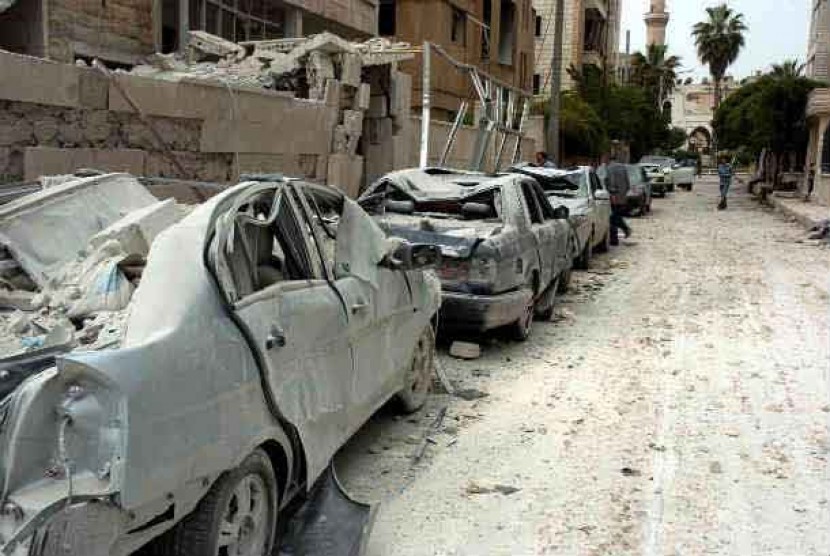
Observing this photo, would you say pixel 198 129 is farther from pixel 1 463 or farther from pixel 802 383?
pixel 1 463

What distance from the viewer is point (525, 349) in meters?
8.61

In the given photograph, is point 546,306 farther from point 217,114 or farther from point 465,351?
point 217,114

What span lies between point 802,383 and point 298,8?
18.3 meters

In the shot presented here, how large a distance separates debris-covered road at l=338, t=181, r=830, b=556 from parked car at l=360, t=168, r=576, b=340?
483 mm

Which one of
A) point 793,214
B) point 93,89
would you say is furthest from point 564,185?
point 793,214

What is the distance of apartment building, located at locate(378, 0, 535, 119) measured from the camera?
3353cm

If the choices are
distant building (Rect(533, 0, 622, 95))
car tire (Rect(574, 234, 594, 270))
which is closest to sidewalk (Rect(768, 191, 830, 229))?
car tire (Rect(574, 234, 594, 270))

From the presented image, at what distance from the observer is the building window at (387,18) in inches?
1355

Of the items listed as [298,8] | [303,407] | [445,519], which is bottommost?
[445,519]

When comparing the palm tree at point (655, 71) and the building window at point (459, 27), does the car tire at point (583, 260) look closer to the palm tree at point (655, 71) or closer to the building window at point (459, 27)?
the building window at point (459, 27)

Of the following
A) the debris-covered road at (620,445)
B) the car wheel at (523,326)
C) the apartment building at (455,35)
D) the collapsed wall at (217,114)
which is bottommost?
the debris-covered road at (620,445)

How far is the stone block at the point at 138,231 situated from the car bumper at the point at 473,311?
3409 mm

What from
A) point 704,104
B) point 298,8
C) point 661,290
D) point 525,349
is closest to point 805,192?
point 298,8

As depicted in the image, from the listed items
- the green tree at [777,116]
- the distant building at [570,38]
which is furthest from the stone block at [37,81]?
the distant building at [570,38]
